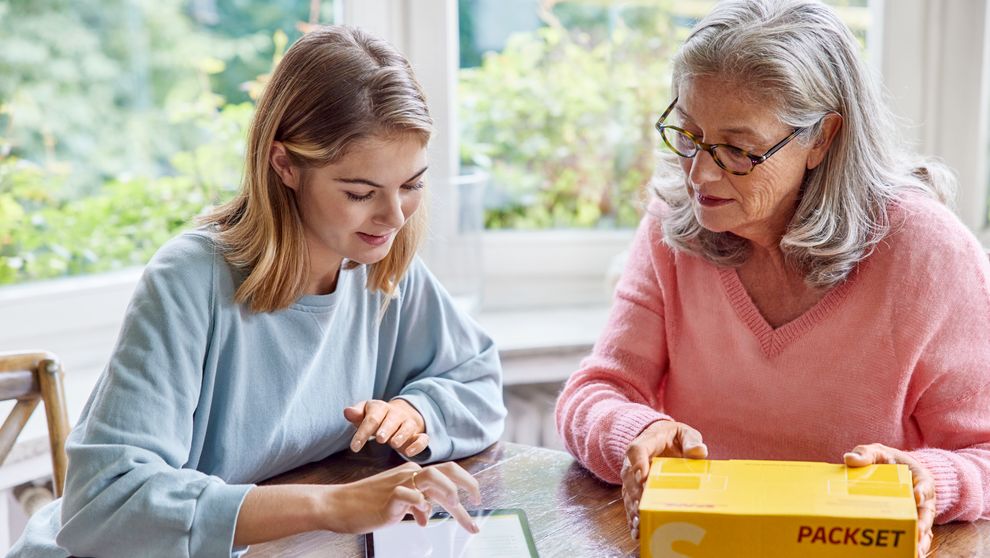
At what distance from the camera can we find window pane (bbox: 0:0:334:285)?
2193 mm

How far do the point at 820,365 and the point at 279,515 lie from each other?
759mm

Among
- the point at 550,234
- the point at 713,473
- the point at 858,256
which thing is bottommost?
the point at 550,234

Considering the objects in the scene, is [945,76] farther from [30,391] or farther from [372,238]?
[30,391]

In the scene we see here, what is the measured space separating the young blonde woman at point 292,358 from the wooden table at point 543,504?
0.13 feet

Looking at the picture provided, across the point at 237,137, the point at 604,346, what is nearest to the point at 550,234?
the point at 237,137

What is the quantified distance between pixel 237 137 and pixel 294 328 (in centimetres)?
116

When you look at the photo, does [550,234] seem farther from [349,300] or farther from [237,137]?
[349,300]

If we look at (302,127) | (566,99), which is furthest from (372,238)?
(566,99)

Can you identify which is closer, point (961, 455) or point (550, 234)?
point (961, 455)

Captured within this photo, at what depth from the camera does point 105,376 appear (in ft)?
3.93

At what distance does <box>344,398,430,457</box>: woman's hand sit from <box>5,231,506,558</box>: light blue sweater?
0.07 feet

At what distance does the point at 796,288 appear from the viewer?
4.91ft

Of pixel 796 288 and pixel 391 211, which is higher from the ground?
pixel 391 211

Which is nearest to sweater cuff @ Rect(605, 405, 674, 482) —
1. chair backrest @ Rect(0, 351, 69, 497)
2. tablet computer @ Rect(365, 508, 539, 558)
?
tablet computer @ Rect(365, 508, 539, 558)
